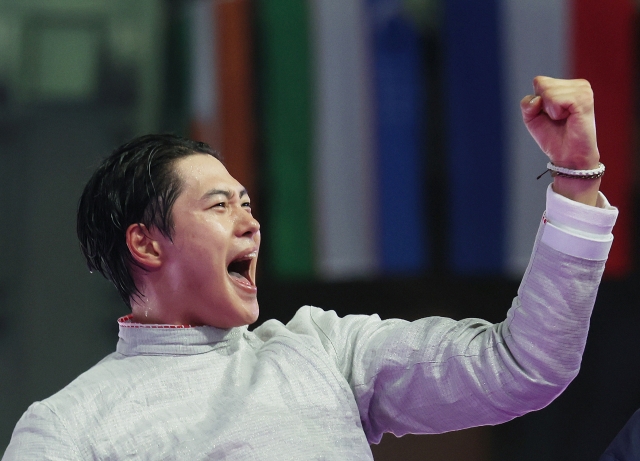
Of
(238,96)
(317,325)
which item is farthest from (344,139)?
(317,325)

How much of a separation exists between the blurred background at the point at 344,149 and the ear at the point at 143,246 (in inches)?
62.0

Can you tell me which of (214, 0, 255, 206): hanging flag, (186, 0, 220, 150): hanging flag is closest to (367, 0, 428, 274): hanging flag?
(214, 0, 255, 206): hanging flag

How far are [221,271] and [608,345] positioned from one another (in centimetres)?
179

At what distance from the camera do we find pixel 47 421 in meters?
1.15

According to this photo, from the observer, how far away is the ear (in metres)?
1.30

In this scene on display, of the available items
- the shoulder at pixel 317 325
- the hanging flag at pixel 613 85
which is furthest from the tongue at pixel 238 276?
the hanging flag at pixel 613 85

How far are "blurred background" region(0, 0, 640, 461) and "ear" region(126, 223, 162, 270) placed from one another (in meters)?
1.58

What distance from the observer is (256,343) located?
137cm

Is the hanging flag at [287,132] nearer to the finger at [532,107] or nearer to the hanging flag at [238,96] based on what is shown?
the hanging flag at [238,96]

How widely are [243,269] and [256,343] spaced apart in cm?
12

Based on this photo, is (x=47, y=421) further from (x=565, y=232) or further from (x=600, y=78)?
(x=600, y=78)

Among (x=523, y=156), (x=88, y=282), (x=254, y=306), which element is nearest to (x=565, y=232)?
(x=254, y=306)

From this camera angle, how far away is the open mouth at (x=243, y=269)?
1316mm

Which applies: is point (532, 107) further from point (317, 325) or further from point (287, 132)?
point (287, 132)
